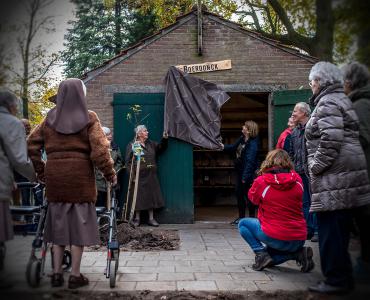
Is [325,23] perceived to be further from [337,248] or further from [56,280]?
[56,280]

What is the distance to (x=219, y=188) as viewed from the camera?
12.9 meters

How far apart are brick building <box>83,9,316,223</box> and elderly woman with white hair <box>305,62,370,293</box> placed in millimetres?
5026

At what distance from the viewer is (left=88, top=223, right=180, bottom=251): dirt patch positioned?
653cm

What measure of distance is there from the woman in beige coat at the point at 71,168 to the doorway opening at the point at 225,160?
8574 mm

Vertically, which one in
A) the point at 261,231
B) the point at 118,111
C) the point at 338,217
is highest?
the point at 118,111

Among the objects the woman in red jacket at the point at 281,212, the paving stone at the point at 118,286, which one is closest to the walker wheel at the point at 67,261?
the paving stone at the point at 118,286

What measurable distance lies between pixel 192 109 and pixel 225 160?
426cm

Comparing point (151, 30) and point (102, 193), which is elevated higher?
point (151, 30)

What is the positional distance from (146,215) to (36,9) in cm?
614

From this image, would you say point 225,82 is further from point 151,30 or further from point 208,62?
point 151,30

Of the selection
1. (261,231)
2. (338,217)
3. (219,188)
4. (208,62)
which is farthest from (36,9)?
(219,188)

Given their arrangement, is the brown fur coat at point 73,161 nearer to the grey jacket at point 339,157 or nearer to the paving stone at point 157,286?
the paving stone at point 157,286

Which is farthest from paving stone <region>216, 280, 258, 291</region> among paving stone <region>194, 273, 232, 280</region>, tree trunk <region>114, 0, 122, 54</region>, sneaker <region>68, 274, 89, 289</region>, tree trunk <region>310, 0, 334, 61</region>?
tree trunk <region>114, 0, 122, 54</region>

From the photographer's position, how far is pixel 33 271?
13.2ft
